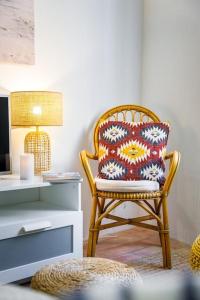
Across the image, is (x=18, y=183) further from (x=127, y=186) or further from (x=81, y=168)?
(x=81, y=168)

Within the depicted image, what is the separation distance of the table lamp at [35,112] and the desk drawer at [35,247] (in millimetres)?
519

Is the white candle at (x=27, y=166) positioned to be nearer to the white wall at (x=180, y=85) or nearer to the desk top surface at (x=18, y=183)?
the desk top surface at (x=18, y=183)

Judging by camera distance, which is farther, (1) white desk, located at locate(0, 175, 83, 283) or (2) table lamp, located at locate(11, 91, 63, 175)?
(2) table lamp, located at locate(11, 91, 63, 175)

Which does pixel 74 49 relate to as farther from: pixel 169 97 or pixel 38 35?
pixel 169 97

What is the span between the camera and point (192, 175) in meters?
2.71

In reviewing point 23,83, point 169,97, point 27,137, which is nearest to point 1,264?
point 27,137

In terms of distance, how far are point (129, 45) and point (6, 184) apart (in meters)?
1.64

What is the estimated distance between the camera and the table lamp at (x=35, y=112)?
2.24m

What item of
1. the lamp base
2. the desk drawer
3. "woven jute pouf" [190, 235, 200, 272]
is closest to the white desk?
the desk drawer

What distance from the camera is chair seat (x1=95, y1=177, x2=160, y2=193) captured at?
7.28 feet

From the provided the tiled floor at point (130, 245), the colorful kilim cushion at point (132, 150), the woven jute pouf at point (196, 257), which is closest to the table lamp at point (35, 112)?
the colorful kilim cushion at point (132, 150)

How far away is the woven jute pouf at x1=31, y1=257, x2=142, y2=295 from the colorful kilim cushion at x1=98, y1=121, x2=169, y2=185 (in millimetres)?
1079

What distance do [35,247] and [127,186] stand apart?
64cm

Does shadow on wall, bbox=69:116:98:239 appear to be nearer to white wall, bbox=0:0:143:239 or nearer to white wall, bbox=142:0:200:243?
white wall, bbox=0:0:143:239
